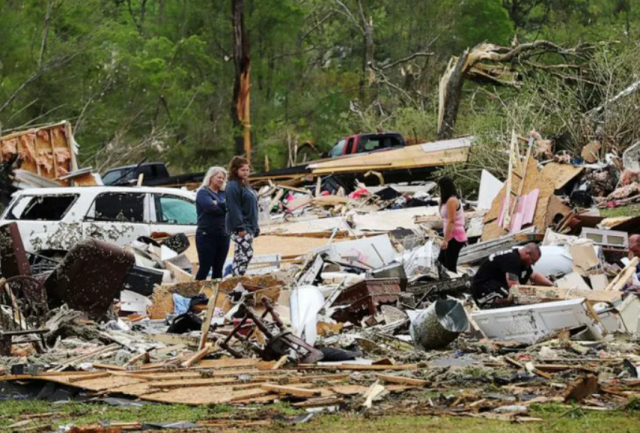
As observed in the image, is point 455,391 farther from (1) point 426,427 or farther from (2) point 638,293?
(2) point 638,293

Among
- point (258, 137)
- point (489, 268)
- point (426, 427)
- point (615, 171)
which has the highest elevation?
point (426, 427)

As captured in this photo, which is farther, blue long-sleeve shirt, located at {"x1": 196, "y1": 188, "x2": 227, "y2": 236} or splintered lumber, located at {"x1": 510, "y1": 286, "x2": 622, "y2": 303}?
blue long-sleeve shirt, located at {"x1": 196, "y1": 188, "x2": 227, "y2": 236}

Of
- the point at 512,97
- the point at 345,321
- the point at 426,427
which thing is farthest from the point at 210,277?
the point at 512,97

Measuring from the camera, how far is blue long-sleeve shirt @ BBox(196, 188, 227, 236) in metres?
16.0

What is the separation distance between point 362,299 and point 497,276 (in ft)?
4.68

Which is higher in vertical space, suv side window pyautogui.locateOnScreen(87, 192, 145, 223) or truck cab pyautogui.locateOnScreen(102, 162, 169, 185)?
suv side window pyautogui.locateOnScreen(87, 192, 145, 223)

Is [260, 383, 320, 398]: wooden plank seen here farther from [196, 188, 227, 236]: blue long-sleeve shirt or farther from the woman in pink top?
the woman in pink top

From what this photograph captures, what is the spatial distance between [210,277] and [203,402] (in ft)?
24.1

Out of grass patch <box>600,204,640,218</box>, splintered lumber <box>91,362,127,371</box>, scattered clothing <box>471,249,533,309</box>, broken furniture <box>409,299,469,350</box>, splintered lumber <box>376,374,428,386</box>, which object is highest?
splintered lumber <box>376,374,428,386</box>

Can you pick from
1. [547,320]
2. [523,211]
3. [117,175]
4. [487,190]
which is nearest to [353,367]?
[547,320]

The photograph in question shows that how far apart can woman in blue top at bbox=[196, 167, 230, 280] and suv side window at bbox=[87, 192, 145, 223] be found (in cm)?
403

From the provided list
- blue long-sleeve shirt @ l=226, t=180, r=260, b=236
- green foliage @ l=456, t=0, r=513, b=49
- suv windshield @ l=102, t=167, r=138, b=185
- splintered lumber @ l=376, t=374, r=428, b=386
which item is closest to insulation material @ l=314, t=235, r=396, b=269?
blue long-sleeve shirt @ l=226, t=180, r=260, b=236

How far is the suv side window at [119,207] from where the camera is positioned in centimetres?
2016

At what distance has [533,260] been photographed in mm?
14242
